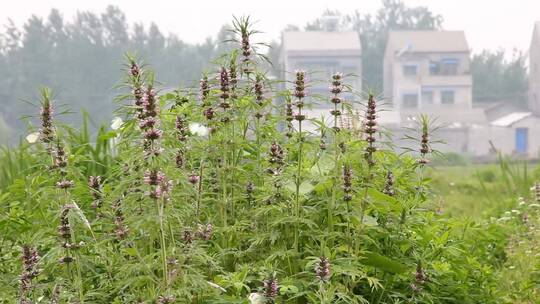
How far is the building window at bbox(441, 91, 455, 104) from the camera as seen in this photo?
19281 mm

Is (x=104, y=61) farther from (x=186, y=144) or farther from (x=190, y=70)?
(x=186, y=144)

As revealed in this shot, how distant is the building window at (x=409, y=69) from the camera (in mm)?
20320

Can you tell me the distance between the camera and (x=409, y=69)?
20484mm

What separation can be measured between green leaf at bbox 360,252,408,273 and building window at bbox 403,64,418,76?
61.5ft

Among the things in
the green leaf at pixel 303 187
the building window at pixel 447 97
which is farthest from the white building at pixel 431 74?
the green leaf at pixel 303 187

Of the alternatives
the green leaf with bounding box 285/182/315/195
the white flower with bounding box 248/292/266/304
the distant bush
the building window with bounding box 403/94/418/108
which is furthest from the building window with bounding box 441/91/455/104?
the white flower with bounding box 248/292/266/304

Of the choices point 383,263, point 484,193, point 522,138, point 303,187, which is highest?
point 303,187

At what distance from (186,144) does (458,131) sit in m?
18.0

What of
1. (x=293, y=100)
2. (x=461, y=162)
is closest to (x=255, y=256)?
(x=293, y=100)

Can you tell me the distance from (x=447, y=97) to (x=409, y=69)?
154 centimetres

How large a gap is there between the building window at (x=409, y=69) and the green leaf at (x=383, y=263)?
738 inches

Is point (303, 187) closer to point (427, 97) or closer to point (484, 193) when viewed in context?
point (484, 193)

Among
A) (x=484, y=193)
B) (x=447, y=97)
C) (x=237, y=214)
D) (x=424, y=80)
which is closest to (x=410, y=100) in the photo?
(x=424, y=80)

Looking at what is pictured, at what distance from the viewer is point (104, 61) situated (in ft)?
57.3
